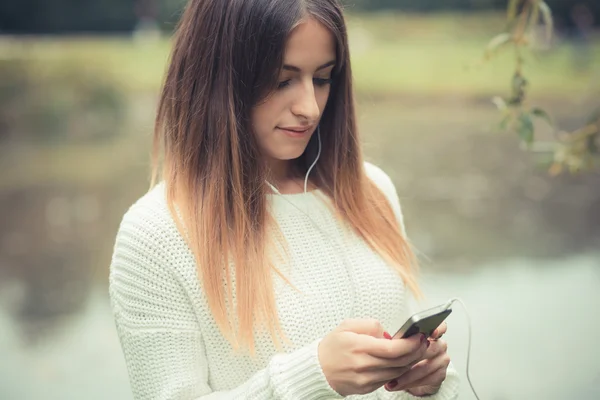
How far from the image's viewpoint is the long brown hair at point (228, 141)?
949 mm

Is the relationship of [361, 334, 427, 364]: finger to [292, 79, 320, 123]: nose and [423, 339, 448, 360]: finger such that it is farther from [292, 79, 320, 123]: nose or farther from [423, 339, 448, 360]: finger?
[292, 79, 320, 123]: nose

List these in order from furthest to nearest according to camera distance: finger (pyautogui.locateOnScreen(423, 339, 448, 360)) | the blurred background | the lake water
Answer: the blurred background, the lake water, finger (pyautogui.locateOnScreen(423, 339, 448, 360))

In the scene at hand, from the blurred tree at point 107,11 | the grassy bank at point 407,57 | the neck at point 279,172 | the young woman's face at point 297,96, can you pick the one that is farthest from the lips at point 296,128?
the grassy bank at point 407,57

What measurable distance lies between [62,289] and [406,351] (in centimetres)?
256

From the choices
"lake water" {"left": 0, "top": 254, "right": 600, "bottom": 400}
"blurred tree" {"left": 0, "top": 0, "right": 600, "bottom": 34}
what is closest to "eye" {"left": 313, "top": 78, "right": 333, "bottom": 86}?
"lake water" {"left": 0, "top": 254, "right": 600, "bottom": 400}

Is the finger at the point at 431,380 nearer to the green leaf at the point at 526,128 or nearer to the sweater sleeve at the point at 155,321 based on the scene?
the sweater sleeve at the point at 155,321

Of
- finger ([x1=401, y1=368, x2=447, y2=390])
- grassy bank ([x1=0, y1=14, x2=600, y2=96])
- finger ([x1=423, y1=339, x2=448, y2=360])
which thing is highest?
finger ([x1=423, y1=339, x2=448, y2=360])

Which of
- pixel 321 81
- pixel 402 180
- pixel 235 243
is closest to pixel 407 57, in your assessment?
pixel 402 180

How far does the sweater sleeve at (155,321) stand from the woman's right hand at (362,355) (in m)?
0.11

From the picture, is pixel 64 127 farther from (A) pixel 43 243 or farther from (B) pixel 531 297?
(B) pixel 531 297

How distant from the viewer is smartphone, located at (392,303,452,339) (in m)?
0.81

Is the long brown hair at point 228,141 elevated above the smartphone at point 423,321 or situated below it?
above

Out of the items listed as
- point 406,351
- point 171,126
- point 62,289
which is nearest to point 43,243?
point 62,289

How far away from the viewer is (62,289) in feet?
10.3
